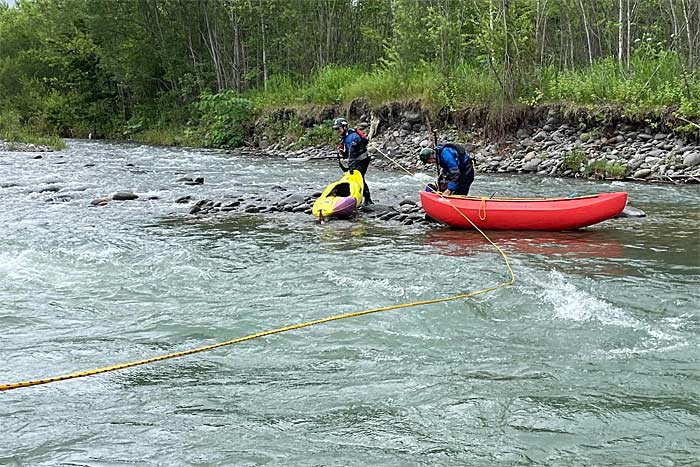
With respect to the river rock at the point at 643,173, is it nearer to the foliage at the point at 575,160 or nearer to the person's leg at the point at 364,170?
the foliage at the point at 575,160

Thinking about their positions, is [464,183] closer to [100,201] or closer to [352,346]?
[352,346]

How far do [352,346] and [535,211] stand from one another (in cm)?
455

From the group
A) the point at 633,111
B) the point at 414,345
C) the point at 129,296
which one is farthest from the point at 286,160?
the point at 414,345

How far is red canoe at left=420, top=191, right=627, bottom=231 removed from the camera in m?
8.63

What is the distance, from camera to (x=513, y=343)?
5004 millimetres

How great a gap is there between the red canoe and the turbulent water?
0.59 feet

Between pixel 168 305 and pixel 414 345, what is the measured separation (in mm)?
2304

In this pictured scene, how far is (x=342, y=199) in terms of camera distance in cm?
1022

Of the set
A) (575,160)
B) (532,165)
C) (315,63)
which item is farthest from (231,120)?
(575,160)

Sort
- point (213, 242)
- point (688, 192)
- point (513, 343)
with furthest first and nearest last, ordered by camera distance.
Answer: point (688, 192), point (213, 242), point (513, 343)

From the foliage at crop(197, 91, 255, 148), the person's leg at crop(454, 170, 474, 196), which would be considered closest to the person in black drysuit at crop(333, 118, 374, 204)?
the person's leg at crop(454, 170, 474, 196)

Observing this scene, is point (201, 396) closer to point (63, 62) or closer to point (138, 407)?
point (138, 407)

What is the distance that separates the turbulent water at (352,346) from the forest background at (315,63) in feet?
22.1

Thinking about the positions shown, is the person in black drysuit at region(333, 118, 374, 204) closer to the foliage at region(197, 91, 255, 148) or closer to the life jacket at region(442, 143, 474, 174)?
the life jacket at region(442, 143, 474, 174)
